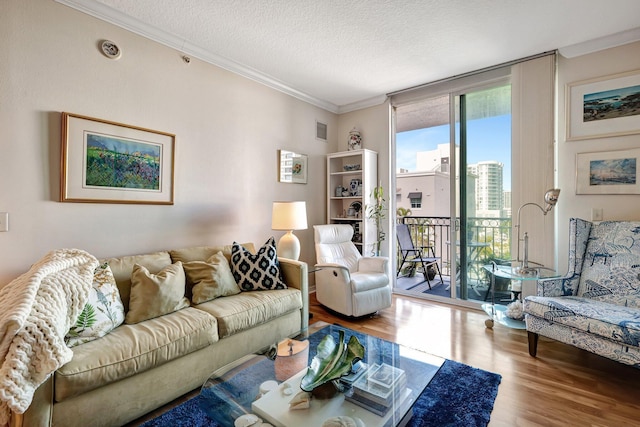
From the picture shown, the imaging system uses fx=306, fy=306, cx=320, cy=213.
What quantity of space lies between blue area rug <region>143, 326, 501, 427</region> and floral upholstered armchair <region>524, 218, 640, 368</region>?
0.61 m

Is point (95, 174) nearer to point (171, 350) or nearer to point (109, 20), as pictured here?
point (109, 20)

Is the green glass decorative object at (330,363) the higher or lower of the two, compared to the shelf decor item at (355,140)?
lower

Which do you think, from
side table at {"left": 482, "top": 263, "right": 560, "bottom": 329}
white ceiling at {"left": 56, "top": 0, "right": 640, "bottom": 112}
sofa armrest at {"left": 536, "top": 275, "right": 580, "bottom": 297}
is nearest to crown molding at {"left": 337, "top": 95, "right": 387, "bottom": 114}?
white ceiling at {"left": 56, "top": 0, "right": 640, "bottom": 112}

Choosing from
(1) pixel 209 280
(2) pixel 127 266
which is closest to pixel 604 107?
(1) pixel 209 280

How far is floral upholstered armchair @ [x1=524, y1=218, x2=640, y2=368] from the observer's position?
1925 mm

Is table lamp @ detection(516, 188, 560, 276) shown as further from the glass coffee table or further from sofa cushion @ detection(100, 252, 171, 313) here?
sofa cushion @ detection(100, 252, 171, 313)

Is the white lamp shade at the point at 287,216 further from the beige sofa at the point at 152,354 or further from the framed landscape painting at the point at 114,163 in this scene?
the framed landscape painting at the point at 114,163

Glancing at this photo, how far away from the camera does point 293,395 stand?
1.42 m

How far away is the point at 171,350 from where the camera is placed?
1761mm

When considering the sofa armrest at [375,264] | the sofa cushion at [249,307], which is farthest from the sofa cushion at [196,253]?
the sofa armrest at [375,264]

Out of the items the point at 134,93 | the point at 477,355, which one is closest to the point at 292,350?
the point at 477,355

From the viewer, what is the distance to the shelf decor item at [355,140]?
171 inches

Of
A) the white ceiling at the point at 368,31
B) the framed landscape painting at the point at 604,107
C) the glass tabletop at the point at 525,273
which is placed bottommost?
the glass tabletop at the point at 525,273

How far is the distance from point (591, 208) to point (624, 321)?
1362mm
